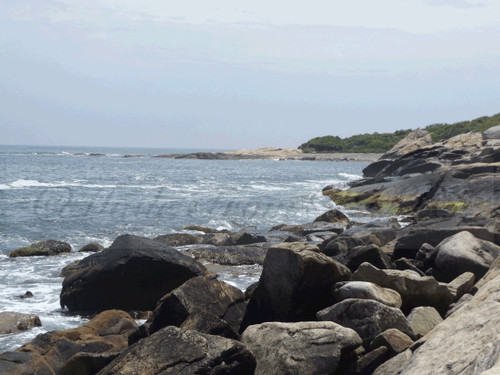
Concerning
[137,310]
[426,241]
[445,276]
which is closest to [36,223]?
[137,310]

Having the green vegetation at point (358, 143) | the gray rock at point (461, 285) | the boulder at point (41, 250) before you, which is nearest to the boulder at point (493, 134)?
the boulder at point (41, 250)

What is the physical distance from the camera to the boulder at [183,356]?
544cm

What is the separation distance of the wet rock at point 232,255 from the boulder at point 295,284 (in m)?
7.29

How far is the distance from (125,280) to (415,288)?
5.53m

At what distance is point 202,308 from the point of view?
Answer: 7.50 m

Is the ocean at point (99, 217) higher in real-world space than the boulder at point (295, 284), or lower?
lower

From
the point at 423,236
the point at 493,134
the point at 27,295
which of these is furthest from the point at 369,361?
the point at 493,134

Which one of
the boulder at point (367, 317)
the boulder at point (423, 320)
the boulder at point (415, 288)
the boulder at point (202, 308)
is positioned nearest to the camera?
the boulder at point (367, 317)

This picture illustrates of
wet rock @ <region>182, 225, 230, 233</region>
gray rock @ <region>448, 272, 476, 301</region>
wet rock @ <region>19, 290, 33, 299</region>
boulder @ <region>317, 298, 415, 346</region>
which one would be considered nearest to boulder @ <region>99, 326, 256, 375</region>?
boulder @ <region>317, 298, 415, 346</region>

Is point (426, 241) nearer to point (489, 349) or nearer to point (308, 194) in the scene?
point (489, 349)

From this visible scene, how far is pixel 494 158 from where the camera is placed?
98.4 feet

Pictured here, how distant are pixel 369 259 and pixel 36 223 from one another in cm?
1877

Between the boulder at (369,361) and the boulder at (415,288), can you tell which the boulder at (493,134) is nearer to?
the boulder at (415,288)

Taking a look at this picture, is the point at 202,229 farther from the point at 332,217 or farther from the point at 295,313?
the point at 295,313
